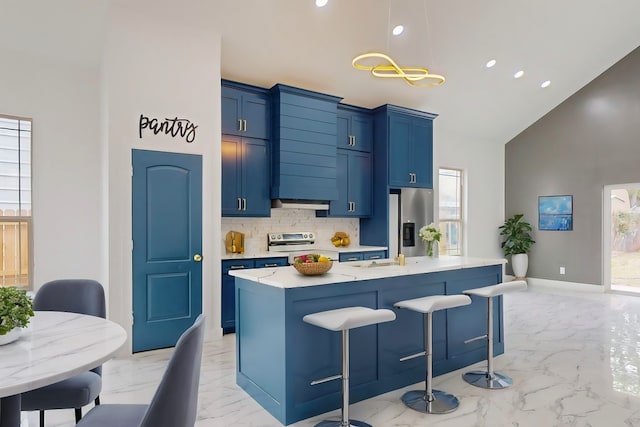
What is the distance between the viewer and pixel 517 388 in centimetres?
319

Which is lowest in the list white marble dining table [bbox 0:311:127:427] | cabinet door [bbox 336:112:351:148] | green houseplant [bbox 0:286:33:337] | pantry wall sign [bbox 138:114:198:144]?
white marble dining table [bbox 0:311:127:427]

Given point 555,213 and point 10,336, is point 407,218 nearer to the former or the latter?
point 555,213

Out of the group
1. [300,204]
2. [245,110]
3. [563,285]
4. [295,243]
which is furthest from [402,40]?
[563,285]

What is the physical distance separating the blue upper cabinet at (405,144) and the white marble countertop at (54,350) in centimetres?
482

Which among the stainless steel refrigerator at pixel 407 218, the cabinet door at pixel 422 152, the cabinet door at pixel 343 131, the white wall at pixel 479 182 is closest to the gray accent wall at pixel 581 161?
the white wall at pixel 479 182

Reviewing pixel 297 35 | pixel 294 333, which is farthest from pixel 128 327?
pixel 297 35

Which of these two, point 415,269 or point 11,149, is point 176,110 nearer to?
point 11,149

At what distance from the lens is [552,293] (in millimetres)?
7258

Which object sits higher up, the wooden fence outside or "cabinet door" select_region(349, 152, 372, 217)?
"cabinet door" select_region(349, 152, 372, 217)

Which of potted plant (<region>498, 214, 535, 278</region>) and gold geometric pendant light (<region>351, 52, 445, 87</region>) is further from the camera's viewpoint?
potted plant (<region>498, 214, 535, 278</region>)

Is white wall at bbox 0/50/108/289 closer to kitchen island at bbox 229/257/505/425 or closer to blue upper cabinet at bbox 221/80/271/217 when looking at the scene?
blue upper cabinet at bbox 221/80/271/217

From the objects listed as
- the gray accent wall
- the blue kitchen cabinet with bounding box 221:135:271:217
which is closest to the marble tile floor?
the blue kitchen cabinet with bounding box 221:135:271:217

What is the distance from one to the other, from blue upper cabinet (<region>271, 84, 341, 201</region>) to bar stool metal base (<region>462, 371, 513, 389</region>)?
114 inches

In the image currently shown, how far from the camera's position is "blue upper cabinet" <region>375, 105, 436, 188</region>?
240 inches
